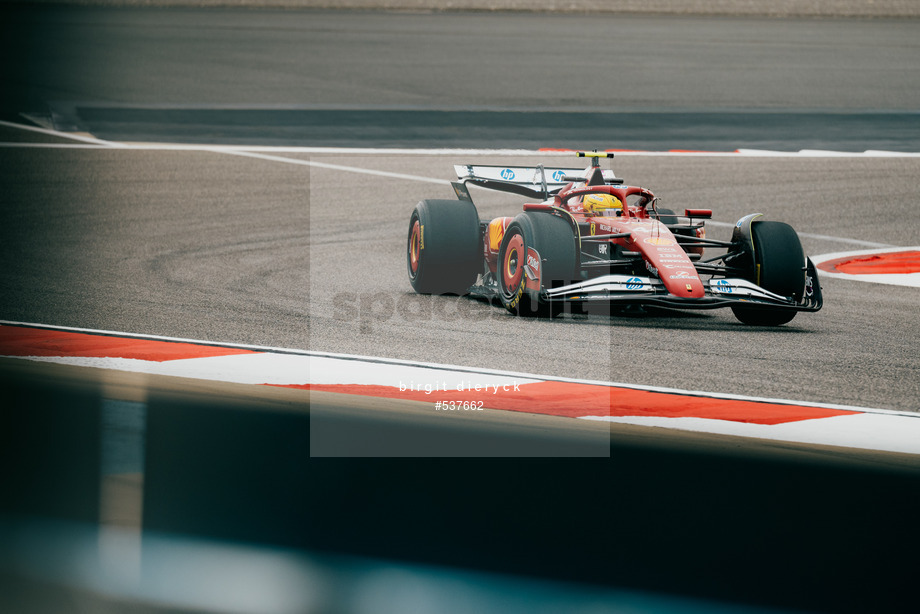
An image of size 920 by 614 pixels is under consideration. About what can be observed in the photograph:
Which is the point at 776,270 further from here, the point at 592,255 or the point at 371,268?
the point at 371,268

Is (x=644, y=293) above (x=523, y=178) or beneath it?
beneath

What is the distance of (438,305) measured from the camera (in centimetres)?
759

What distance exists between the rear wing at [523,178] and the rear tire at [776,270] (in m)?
1.26

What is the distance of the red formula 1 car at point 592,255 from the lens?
672cm

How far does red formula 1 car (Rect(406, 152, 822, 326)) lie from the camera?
6723mm

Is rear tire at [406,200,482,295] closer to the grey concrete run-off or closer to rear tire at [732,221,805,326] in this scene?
rear tire at [732,221,805,326]

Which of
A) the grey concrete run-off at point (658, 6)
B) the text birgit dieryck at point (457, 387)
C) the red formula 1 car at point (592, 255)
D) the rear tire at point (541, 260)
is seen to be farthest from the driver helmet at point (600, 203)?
the grey concrete run-off at point (658, 6)

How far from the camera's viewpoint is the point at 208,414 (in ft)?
15.8

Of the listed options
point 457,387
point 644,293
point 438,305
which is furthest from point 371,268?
point 457,387

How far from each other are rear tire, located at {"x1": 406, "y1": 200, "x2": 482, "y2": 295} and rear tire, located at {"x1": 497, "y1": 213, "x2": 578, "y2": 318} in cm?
47

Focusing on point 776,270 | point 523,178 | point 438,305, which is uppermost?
point 523,178

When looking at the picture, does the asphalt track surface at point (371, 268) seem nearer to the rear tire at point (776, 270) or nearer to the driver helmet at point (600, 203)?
the rear tire at point (776, 270)

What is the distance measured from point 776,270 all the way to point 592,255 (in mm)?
1103

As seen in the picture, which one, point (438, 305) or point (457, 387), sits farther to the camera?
point (438, 305)
